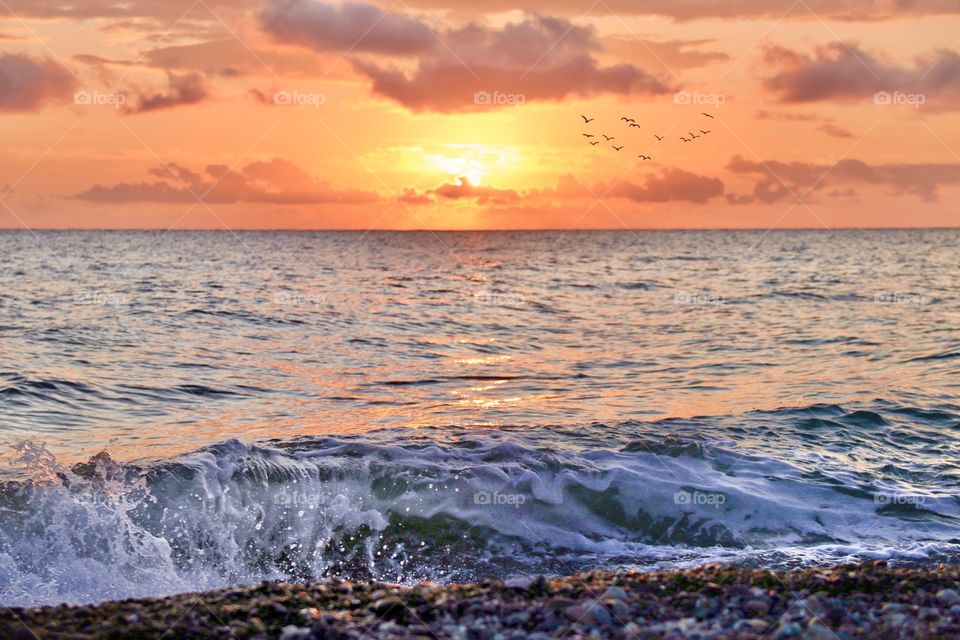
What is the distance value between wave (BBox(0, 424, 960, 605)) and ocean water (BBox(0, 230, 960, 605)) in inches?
1.7

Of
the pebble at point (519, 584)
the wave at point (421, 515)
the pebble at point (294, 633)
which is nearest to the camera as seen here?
the pebble at point (294, 633)

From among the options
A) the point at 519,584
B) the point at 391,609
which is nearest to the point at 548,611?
the point at 519,584

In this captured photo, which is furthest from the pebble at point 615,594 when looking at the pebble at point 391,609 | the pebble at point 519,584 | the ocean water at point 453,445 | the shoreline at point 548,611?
the ocean water at point 453,445

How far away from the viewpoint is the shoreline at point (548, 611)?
6.98 metres

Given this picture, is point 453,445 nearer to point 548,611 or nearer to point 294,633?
point 548,611

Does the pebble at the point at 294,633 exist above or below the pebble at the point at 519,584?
below

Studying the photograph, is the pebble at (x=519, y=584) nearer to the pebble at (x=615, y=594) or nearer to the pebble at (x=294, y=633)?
the pebble at (x=615, y=594)

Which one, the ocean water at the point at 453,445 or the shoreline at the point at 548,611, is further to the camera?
the ocean water at the point at 453,445

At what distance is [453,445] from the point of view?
50.3 ft

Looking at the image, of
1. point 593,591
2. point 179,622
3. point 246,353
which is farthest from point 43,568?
point 246,353

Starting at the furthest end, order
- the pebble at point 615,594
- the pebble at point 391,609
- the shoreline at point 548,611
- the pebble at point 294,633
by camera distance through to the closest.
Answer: the pebble at point 615,594 < the pebble at point 391,609 < the shoreline at point 548,611 < the pebble at point 294,633

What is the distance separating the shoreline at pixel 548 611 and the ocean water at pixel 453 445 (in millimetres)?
2755

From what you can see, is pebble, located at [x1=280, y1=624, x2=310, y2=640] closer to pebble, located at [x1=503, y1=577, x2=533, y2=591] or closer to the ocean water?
pebble, located at [x1=503, y1=577, x2=533, y2=591]

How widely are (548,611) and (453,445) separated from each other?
26.3 ft
